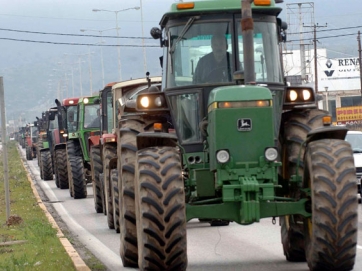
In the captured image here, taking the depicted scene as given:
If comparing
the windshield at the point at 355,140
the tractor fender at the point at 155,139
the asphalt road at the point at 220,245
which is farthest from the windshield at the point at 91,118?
the tractor fender at the point at 155,139

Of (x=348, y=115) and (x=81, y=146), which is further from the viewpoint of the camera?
(x=348, y=115)

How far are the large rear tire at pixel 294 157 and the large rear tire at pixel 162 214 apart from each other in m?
1.79

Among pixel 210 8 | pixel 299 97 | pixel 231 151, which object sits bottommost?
pixel 231 151

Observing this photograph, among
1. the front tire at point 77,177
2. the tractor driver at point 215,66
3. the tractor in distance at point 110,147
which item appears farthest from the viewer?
the front tire at point 77,177

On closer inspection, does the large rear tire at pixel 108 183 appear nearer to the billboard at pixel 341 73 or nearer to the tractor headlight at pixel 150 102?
the tractor headlight at pixel 150 102

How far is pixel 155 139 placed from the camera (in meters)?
12.3

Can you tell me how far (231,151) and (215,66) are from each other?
1.53m

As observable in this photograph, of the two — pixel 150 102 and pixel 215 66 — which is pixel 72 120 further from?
pixel 215 66

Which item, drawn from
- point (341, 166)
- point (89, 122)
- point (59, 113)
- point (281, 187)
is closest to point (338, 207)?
point (341, 166)

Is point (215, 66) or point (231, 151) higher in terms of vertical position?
point (215, 66)

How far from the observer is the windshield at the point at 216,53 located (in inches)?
513

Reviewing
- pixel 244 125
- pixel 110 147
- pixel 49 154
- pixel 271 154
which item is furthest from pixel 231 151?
pixel 49 154

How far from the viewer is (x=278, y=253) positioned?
14.8 meters

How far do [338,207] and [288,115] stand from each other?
7.54 feet
